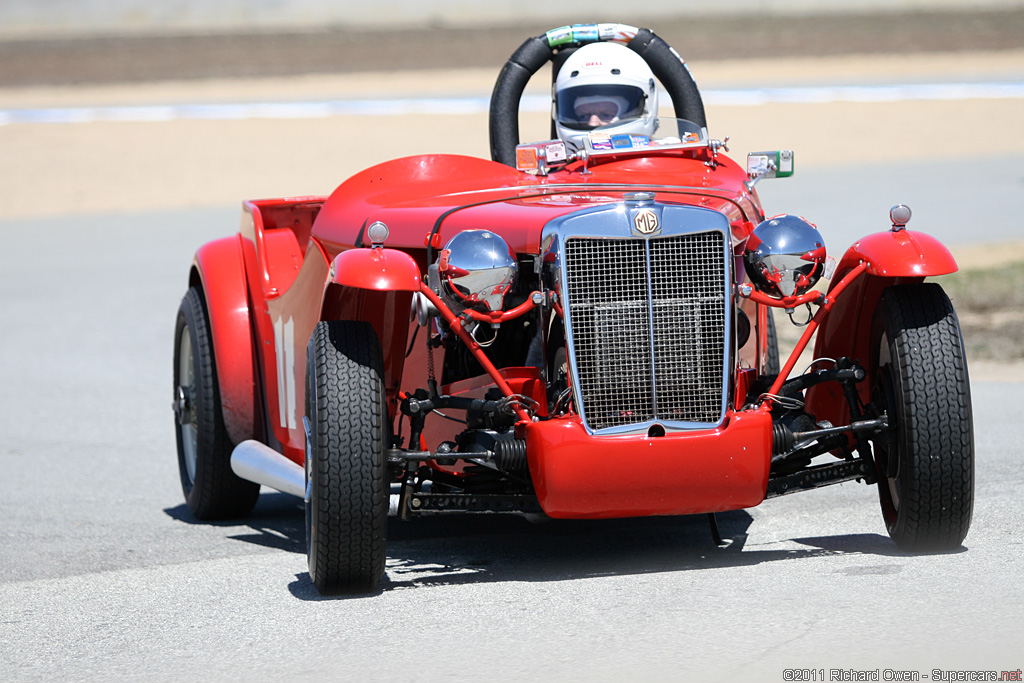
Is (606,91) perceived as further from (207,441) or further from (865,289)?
(207,441)

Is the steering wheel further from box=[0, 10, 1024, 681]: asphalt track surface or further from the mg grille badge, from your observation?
the mg grille badge

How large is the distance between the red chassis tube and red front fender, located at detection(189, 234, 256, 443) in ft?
6.42

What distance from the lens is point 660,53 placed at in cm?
703

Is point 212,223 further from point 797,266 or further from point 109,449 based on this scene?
point 797,266

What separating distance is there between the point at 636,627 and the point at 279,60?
50.9 meters

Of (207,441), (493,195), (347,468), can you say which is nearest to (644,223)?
(493,195)

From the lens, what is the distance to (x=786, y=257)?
15.7 ft

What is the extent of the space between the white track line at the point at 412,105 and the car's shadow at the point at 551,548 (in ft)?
83.5

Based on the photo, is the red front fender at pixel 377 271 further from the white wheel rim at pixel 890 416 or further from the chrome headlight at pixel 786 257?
the white wheel rim at pixel 890 416

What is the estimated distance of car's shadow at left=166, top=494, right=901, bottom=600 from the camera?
4961 millimetres

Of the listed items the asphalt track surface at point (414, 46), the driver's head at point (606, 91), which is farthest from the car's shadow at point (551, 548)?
the asphalt track surface at point (414, 46)

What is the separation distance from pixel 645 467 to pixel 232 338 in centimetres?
242

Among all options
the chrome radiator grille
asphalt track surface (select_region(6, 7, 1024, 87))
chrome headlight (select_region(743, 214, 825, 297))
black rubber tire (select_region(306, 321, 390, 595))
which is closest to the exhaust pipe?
black rubber tire (select_region(306, 321, 390, 595))

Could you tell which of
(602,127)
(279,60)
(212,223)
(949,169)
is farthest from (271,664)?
(279,60)
